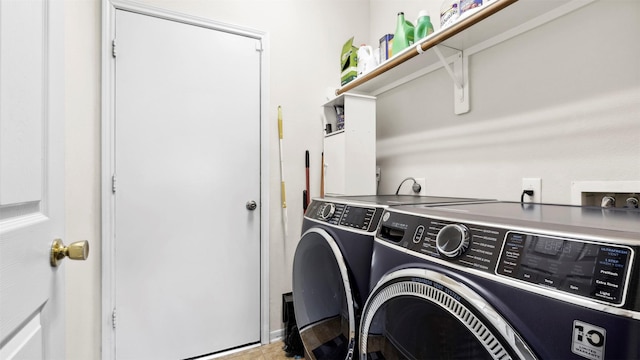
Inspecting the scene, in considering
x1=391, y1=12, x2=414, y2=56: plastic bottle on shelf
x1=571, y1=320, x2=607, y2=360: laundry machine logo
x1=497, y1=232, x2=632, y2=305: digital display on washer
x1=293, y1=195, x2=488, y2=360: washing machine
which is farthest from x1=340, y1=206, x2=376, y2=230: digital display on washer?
x1=391, y1=12, x2=414, y2=56: plastic bottle on shelf

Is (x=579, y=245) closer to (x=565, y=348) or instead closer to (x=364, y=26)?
(x=565, y=348)

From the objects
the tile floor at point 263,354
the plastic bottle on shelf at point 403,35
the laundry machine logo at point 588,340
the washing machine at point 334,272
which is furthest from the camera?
the tile floor at point 263,354

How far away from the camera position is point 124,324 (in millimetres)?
1607

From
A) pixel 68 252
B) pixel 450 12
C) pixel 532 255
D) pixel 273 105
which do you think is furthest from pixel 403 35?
pixel 68 252

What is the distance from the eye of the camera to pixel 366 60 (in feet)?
5.99

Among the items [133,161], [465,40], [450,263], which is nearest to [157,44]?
[133,161]

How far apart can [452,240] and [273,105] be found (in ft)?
5.52

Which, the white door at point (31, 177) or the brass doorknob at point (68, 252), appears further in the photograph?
the brass doorknob at point (68, 252)

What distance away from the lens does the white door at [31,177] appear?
0.45m

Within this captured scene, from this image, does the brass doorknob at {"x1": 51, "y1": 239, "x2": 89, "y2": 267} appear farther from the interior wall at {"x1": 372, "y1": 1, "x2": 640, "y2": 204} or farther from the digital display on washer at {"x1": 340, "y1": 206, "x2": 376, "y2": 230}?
the interior wall at {"x1": 372, "y1": 1, "x2": 640, "y2": 204}

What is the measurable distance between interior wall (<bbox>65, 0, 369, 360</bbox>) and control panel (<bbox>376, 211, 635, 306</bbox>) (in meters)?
1.44

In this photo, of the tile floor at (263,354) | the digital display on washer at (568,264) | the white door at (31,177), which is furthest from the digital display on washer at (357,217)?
the tile floor at (263,354)

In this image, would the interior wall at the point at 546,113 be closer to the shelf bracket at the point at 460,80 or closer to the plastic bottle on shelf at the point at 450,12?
the shelf bracket at the point at 460,80

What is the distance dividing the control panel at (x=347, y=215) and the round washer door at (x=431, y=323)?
254mm
